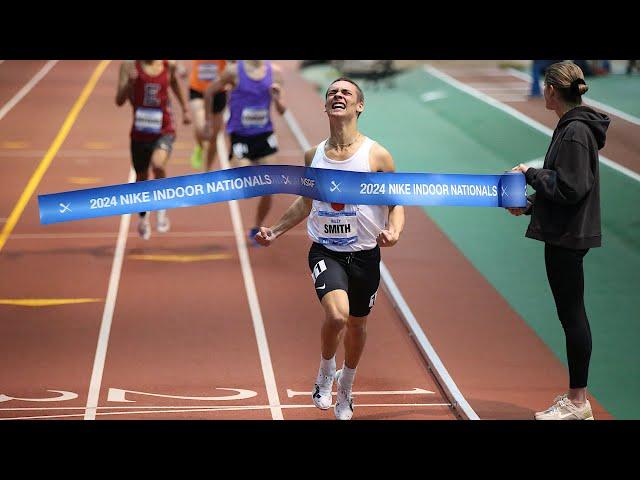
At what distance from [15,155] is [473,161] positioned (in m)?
6.26

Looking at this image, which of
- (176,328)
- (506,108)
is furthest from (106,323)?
(506,108)

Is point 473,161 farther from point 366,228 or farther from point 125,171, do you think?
point 366,228

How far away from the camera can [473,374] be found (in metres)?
8.40

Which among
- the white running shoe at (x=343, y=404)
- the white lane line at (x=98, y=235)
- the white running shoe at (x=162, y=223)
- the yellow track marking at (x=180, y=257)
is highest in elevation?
the white running shoe at (x=343, y=404)

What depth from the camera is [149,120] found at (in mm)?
11352

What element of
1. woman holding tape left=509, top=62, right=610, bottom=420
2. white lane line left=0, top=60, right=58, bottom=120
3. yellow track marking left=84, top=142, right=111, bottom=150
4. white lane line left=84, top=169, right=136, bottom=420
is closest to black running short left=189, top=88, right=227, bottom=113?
white lane line left=84, top=169, right=136, bottom=420

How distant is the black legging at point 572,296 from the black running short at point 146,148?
17.6 feet

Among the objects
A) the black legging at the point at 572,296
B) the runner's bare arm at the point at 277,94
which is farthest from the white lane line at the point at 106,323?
the black legging at the point at 572,296

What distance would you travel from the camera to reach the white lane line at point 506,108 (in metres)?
12.2

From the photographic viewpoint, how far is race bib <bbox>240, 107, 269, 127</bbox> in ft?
37.4

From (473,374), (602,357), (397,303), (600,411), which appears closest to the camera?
(600,411)

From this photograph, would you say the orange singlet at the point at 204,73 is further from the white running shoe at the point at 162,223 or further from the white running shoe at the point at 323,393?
the white running shoe at the point at 323,393

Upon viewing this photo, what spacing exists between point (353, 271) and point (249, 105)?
4.71 m
